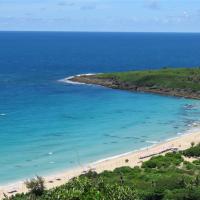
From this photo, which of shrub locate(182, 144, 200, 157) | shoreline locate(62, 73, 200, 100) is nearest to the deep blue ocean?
shoreline locate(62, 73, 200, 100)

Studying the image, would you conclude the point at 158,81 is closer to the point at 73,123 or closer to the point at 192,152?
the point at 73,123

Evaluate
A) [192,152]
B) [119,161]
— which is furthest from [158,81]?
[119,161]

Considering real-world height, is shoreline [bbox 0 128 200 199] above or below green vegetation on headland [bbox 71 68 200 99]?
below

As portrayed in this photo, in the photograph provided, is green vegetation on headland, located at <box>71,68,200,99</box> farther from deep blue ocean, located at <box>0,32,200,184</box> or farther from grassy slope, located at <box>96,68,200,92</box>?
deep blue ocean, located at <box>0,32,200,184</box>

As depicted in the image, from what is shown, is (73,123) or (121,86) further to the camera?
(121,86)

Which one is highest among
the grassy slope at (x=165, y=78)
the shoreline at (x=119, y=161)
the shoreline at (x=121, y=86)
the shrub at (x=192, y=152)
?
the grassy slope at (x=165, y=78)

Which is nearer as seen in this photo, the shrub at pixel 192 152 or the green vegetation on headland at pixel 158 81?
the shrub at pixel 192 152

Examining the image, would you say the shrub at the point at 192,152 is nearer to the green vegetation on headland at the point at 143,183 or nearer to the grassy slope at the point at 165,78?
the green vegetation on headland at the point at 143,183

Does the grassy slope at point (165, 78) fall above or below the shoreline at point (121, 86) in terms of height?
above

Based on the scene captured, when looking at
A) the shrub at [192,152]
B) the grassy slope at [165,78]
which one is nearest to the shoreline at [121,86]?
the grassy slope at [165,78]
